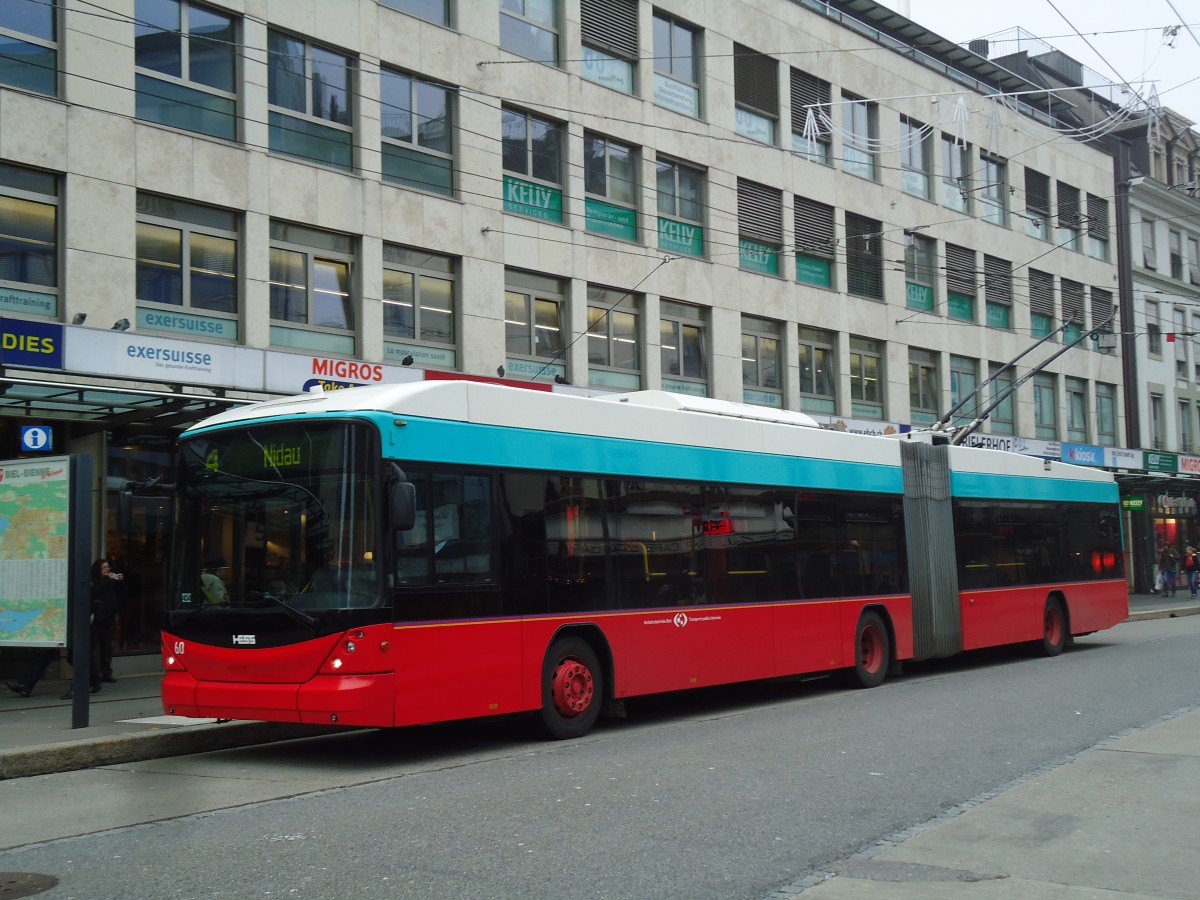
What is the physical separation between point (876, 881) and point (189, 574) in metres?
6.65

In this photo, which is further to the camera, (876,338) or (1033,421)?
(1033,421)

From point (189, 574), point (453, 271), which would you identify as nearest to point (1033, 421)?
point (453, 271)

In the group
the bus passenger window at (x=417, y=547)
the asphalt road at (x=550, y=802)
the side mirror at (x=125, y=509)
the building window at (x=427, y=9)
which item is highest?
the building window at (x=427, y=9)

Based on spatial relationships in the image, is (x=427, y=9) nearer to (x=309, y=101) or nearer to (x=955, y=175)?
(x=309, y=101)

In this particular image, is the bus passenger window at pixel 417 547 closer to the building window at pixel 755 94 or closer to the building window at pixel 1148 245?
the building window at pixel 755 94

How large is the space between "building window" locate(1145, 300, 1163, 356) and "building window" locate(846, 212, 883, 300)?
666 inches

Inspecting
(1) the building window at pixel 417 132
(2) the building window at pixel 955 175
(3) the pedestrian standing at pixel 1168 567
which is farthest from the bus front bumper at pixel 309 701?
(3) the pedestrian standing at pixel 1168 567

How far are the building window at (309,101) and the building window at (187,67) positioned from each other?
651 millimetres

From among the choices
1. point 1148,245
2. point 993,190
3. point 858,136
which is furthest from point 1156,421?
point 858,136

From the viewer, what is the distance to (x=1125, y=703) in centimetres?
1406

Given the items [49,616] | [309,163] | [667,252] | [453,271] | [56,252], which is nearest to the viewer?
[49,616]

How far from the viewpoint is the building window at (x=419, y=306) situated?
20922mm

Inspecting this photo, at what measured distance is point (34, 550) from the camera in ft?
40.2

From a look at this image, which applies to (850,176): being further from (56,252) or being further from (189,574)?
(189,574)
